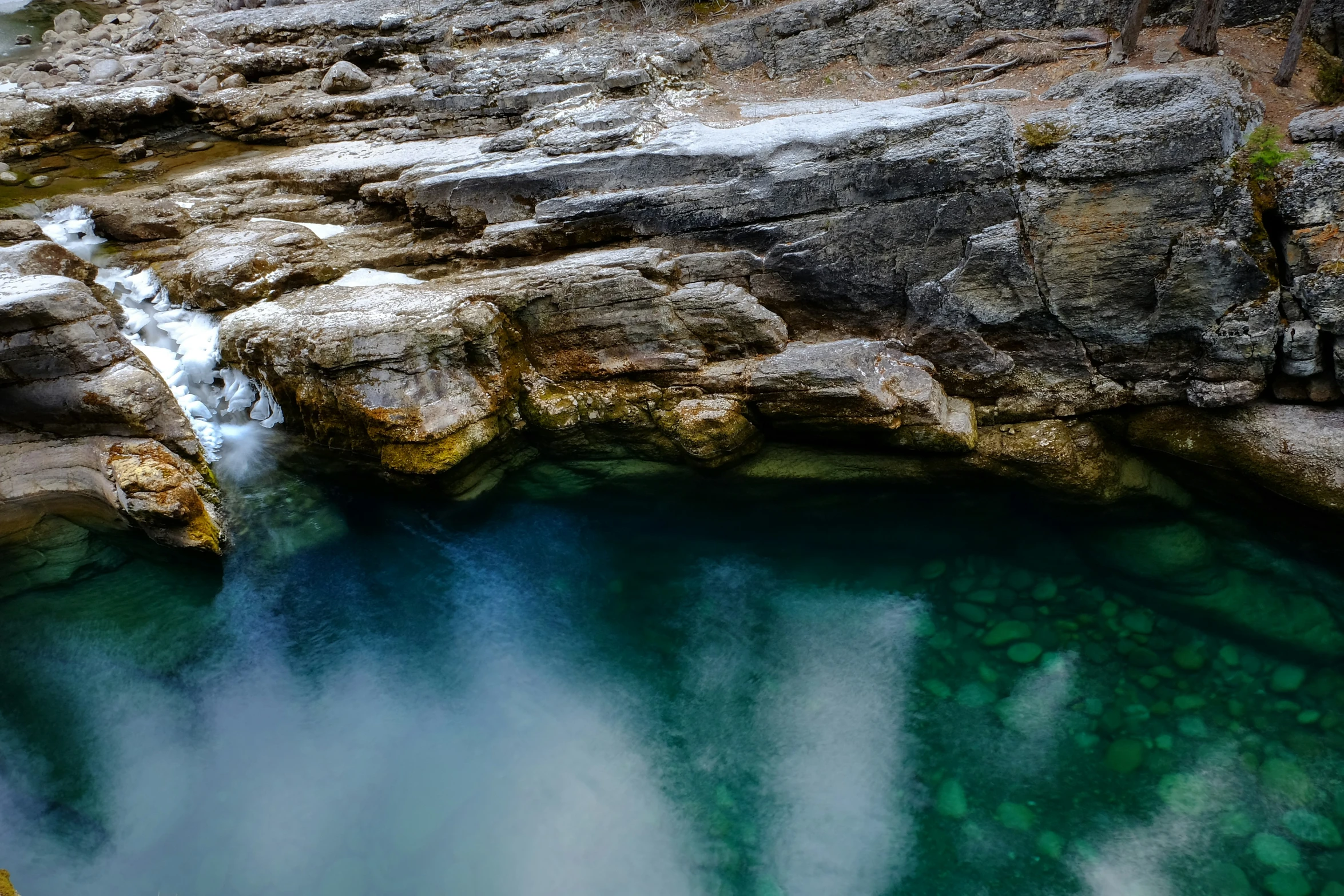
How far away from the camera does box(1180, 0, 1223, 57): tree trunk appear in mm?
9227

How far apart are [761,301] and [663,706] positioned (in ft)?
16.2

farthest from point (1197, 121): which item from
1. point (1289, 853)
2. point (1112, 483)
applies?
point (1289, 853)

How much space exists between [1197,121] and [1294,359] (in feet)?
8.58

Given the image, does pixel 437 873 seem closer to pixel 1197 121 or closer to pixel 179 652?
pixel 179 652

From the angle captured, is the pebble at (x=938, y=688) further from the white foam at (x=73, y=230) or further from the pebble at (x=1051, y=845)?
the white foam at (x=73, y=230)

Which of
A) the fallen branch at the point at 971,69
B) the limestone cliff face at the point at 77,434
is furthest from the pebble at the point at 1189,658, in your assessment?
the limestone cliff face at the point at 77,434

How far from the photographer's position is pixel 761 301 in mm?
9461

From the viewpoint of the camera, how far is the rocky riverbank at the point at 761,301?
787 cm

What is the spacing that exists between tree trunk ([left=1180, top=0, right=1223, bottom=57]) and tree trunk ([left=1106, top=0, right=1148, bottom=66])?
578 mm

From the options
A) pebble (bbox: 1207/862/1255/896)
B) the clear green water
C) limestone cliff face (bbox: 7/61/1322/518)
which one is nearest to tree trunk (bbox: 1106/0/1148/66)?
limestone cliff face (bbox: 7/61/1322/518)

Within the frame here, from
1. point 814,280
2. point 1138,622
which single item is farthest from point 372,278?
point 1138,622

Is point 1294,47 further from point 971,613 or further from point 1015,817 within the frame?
point 1015,817

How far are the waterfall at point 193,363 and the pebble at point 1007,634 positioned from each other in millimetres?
8927

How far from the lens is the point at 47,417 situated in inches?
357
